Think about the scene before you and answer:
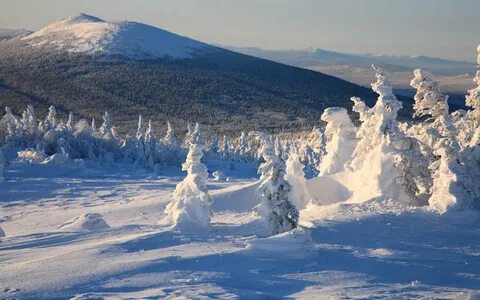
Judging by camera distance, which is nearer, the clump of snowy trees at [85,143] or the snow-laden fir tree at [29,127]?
the clump of snowy trees at [85,143]

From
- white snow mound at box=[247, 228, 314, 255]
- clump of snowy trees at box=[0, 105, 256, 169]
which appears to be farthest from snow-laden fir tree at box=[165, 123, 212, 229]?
clump of snowy trees at box=[0, 105, 256, 169]

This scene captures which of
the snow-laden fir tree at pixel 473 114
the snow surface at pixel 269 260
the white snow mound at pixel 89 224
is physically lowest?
the white snow mound at pixel 89 224

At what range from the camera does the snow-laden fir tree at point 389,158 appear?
71.9 ft

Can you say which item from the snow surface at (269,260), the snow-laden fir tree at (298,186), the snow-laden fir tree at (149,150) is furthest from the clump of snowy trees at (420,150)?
the snow-laden fir tree at (149,150)

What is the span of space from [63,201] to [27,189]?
19.3 ft

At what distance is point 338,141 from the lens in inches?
1169

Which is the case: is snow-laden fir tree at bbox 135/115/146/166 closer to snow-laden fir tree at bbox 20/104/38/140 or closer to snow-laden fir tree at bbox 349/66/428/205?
snow-laden fir tree at bbox 20/104/38/140

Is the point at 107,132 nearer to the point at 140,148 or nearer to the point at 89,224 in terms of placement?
the point at 140,148

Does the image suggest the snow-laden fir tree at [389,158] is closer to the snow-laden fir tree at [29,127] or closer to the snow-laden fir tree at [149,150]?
Result: the snow-laden fir tree at [149,150]

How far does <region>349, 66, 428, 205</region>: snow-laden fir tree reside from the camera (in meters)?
21.9

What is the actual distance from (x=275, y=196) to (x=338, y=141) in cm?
1208

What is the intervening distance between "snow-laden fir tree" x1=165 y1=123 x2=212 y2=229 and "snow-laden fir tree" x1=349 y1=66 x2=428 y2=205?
7.27 metres

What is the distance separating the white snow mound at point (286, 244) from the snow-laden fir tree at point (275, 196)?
307 centimetres

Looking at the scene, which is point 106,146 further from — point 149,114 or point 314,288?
point 149,114
